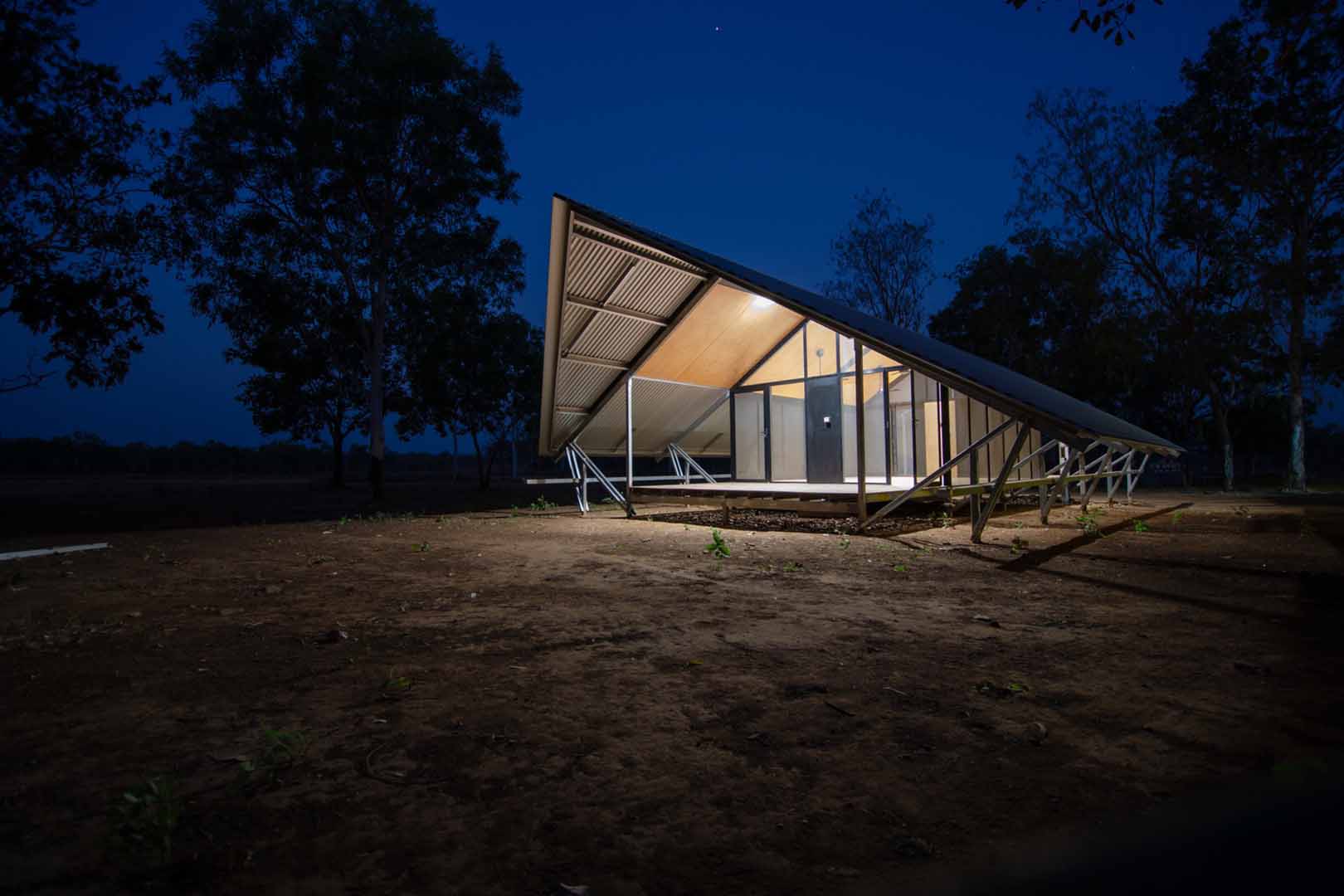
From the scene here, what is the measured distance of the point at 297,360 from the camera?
2488cm

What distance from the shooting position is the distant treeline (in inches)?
2183

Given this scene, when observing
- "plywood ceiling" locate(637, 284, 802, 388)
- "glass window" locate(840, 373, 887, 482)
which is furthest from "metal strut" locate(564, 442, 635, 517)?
"glass window" locate(840, 373, 887, 482)

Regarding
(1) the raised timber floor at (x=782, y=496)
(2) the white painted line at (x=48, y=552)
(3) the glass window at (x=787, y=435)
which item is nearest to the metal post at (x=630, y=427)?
(1) the raised timber floor at (x=782, y=496)

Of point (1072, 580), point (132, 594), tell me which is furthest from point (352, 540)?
point (1072, 580)

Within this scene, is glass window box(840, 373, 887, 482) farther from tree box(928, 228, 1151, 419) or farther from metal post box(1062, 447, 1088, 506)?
tree box(928, 228, 1151, 419)

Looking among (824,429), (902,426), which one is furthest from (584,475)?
(902,426)

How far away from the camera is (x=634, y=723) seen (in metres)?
3.09

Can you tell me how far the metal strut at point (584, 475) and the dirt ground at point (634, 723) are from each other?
860cm

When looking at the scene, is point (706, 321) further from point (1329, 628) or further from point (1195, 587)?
point (1329, 628)

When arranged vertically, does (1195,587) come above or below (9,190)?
below

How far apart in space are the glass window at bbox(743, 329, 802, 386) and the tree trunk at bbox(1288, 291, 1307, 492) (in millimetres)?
17181

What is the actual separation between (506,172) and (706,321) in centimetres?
1371

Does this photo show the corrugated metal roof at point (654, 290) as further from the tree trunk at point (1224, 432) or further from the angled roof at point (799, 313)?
the tree trunk at point (1224, 432)

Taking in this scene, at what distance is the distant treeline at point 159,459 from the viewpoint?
55.4m
